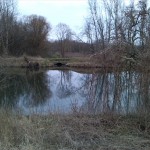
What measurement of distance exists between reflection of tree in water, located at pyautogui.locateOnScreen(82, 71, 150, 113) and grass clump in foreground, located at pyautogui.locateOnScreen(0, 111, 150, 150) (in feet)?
1.77

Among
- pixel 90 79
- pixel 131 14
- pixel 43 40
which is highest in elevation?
pixel 43 40

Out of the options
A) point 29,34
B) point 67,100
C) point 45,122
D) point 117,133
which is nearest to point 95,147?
point 117,133

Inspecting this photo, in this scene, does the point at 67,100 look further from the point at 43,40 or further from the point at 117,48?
the point at 43,40

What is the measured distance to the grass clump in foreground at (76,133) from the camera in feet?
16.8

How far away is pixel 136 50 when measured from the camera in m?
6.99

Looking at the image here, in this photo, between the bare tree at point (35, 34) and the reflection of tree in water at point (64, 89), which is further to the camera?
the bare tree at point (35, 34)

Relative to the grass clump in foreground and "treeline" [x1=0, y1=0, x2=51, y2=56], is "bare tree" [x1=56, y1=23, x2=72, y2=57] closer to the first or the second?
"treeline" [x1=0, y1=0, x2=51, y2=56]

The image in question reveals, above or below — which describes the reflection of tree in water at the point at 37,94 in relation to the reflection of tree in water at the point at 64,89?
below

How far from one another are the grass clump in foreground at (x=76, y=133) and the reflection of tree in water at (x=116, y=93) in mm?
538

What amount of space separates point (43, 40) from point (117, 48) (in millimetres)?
44968

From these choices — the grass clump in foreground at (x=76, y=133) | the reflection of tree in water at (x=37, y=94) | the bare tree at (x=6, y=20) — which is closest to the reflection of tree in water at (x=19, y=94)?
the reflection of tree in water at (x=37, y=94)

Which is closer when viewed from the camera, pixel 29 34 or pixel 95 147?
pixel 95 147

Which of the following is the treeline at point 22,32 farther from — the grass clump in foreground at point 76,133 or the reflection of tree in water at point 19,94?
the grass clump in foreground at point 76,133

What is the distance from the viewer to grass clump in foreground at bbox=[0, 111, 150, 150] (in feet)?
16.8
